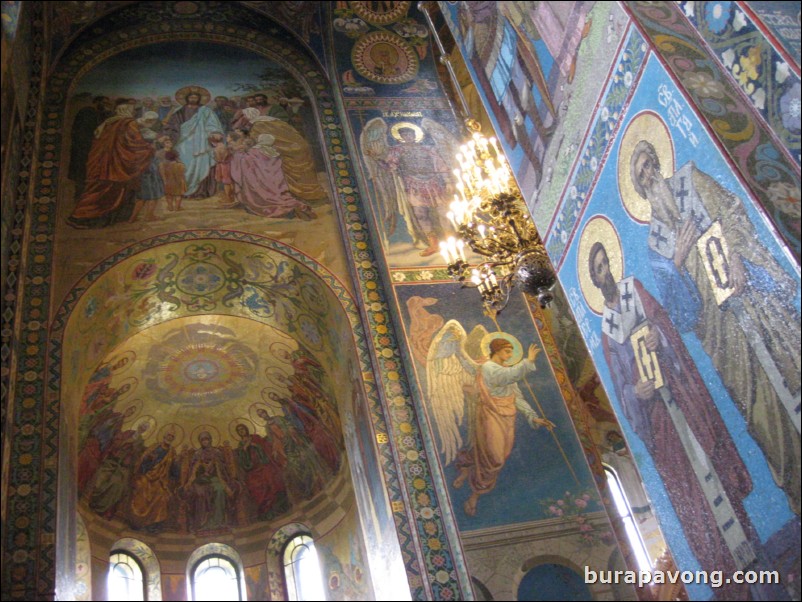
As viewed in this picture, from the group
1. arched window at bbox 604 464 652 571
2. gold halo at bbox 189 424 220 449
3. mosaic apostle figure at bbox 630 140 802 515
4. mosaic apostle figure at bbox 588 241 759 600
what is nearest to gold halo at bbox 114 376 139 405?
gold halo at bbox 189 424 220 449

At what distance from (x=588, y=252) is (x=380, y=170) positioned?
16.7 feet

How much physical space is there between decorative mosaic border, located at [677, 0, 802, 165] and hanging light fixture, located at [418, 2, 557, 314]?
2475 millimetres

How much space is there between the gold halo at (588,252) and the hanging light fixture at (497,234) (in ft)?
2.34

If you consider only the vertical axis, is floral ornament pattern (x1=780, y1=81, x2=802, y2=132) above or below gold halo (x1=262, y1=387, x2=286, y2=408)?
below

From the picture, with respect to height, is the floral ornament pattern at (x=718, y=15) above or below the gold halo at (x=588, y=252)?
above

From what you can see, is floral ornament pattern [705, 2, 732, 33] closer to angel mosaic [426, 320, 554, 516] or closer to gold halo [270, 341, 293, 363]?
angel mosaic [426, 320, 554, 516]

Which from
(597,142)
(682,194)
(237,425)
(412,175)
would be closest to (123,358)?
(237,425)

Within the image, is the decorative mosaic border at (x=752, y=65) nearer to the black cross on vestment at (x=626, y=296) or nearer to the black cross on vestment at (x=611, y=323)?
the black cross on vestment at (x=626, y=296)

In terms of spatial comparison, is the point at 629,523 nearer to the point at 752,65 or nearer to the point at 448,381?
the point at 448,381

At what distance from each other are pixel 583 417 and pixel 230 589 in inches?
289

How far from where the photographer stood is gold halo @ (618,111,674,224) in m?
4.85

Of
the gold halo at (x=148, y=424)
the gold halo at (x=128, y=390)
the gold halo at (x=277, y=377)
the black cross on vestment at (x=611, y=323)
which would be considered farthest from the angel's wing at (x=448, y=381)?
the gold halo at (x=148, y=424)

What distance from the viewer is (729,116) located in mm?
4426

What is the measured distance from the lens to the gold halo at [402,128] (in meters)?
10.9
